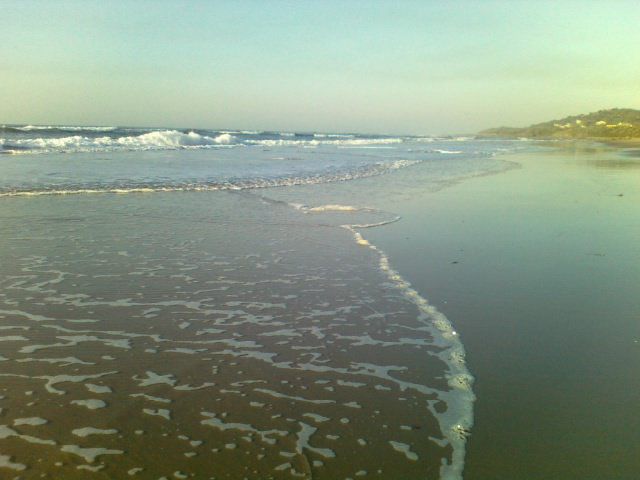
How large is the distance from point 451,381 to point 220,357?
6.01 ft

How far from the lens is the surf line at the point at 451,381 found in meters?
3.00

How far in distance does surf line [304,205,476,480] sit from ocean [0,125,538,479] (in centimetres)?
1

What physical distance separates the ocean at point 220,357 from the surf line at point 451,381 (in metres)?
0.01

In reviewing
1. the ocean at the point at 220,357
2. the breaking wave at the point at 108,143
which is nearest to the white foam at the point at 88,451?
the ocean at the point at 220,357

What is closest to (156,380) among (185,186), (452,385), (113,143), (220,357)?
(220,357)

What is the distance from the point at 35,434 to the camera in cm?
306

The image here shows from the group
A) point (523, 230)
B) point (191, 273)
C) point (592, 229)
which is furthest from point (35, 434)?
point (592, 229)

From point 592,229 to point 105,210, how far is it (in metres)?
9.58

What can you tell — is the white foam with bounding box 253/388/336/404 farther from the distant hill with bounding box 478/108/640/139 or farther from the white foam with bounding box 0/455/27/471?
the distant hill with bounding box 478/108/640/139

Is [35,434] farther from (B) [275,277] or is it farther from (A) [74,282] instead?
(B) [275,277]

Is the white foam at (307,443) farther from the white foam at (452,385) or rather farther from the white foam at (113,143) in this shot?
the white foam at (113,143)

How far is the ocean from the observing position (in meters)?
2.93

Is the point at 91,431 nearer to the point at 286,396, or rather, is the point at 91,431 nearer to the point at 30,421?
the point at 30,421

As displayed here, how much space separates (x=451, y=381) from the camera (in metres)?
3.83
